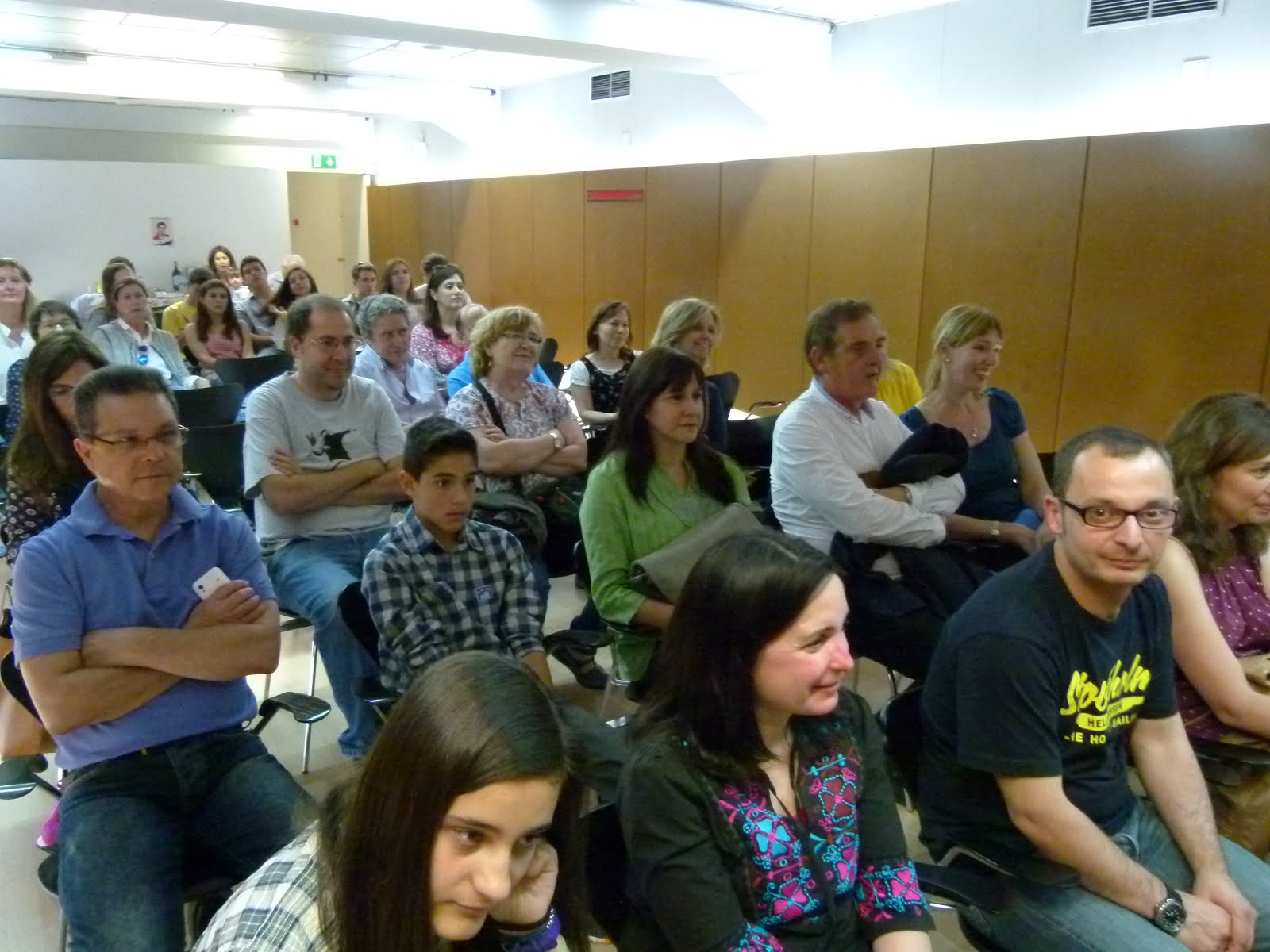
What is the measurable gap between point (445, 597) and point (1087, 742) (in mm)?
1489

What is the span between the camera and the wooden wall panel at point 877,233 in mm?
6016

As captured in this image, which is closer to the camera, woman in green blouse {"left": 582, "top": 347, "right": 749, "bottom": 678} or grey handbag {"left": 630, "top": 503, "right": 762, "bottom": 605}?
grey handbag {"left": 630, "top": 503, "right": 762, "bottom": 605}

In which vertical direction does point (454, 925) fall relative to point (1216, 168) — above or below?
below

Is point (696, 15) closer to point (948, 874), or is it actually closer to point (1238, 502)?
point (1238, 502)

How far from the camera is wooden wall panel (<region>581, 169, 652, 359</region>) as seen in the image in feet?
27.0

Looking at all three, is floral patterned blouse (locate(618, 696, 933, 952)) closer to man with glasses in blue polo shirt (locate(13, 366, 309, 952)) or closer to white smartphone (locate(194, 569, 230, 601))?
man with glasses in blue polo shirt (locate(13, 366, 309, 952))

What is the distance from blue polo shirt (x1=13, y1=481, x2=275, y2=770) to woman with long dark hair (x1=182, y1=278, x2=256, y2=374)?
4.73m

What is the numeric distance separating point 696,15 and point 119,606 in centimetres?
581

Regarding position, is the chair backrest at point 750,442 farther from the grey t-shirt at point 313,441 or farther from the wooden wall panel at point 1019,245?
the wooden wall panel at point 1019,245

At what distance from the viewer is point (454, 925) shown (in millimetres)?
961

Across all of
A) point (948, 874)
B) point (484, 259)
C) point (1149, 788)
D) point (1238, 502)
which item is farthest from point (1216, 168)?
point (484, 259)

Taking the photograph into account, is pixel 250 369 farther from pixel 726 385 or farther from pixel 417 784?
pixel 417 784

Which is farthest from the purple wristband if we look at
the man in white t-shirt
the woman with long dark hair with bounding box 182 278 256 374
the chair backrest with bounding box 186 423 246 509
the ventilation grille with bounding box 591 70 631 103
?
the ventilation grille with bounding box 591 70 631 103

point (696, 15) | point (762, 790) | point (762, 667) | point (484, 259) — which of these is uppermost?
point (696, 15)
